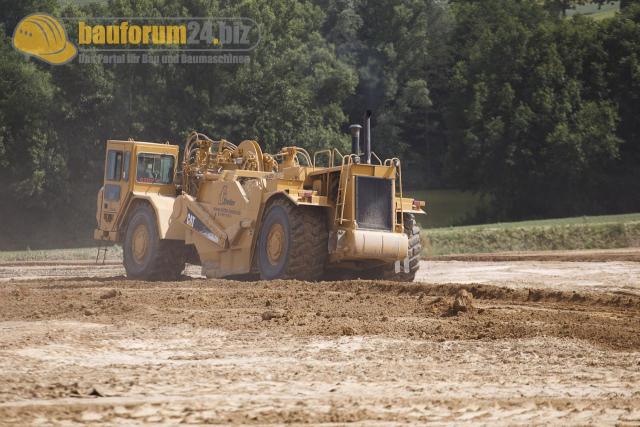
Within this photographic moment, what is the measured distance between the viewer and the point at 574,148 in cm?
4694

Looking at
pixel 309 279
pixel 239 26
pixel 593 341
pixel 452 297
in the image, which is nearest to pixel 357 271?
pixel 309 279

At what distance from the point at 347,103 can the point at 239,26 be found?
10.4 m

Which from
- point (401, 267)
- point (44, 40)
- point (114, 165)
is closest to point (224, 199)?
point (401, 267)

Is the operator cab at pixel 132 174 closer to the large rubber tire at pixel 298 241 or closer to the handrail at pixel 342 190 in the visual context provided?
the large rubber tire at pixel 298 241

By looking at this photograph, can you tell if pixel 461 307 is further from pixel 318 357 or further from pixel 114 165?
pixel 114 165

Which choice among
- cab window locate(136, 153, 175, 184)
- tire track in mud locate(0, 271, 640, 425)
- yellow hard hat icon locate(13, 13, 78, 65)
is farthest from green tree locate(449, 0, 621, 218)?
tire track in mud locate(0, 271, 640, 425)

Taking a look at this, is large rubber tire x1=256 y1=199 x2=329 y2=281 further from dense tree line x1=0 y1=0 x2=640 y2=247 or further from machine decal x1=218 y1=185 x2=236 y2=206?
dense tree line x1=0 y1=0 x2=640 y2=247

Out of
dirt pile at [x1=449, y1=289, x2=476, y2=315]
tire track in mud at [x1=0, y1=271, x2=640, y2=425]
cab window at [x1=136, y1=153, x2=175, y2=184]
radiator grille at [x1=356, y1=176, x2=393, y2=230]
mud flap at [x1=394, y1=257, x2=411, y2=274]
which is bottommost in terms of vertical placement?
tire track in mud at [x1=0, y1=271, x2=640, y2=425]

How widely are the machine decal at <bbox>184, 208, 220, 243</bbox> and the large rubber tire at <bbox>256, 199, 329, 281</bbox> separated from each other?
5.50ft

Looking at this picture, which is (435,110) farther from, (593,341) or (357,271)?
(593,341)

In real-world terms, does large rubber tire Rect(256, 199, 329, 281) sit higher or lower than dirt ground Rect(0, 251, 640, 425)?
higher

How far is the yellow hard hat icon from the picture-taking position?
45281mm

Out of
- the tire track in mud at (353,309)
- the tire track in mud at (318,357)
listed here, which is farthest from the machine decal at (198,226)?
the tire track in mud at (318,357)

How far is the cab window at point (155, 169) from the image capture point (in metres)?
20.3
